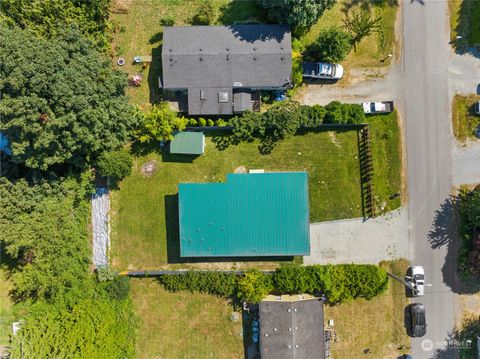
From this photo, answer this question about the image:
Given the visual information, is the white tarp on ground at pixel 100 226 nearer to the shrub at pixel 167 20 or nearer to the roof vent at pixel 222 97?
the roof vent at pixel 222 97

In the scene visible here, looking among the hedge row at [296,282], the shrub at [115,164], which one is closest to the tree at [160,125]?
the shrub at [115,164]

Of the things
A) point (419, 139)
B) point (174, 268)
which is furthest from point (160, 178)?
point (419, 139)

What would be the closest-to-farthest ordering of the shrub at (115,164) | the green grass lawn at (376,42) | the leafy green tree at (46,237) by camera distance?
the leafy green tree at (46,237)
the shrub at (115,164)
the green grass lawn at (376,42)

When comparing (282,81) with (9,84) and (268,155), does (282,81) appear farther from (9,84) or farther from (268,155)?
(9,84)

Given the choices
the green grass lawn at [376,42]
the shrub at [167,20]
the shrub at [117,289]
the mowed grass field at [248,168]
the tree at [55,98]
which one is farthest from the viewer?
the green grass lawn at [376,42]

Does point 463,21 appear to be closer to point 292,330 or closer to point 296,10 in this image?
point 296,10

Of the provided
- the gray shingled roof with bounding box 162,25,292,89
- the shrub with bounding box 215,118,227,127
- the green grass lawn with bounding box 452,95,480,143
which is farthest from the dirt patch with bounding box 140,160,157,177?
the green grass lawn with bounding box 452,95,480,143
